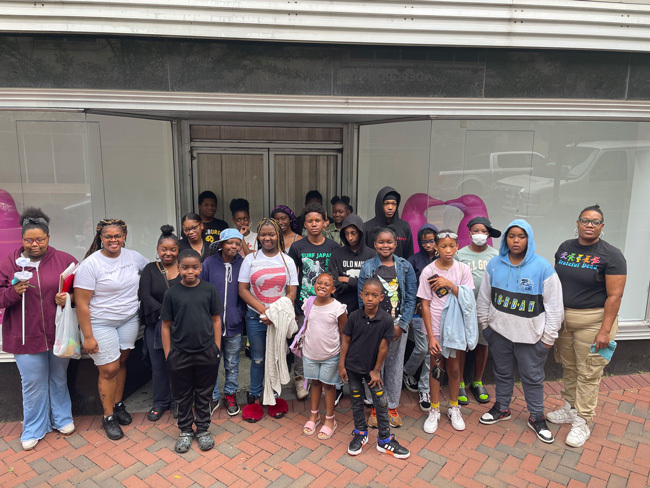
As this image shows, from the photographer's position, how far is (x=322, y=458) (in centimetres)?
365

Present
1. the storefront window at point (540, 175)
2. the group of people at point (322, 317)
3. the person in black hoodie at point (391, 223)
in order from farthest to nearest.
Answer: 1. the storefront window at point (540, 175)
2. the person in black hoodie at point (391, 223)
3. the group of people at point (322, 317)

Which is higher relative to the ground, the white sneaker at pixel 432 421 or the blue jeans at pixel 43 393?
the blue jeans at pixel 43 393

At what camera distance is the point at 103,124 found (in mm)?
4820

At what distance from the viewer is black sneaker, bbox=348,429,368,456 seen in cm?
365

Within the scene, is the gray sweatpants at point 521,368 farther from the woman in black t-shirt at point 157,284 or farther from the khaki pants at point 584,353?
the woman in black t-shirt at point 157,284

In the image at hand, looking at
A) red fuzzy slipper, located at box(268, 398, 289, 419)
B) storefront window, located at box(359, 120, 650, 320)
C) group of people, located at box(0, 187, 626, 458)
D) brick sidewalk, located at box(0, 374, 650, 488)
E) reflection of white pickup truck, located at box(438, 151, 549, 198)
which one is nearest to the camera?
brick sidewalk, located at box(0, 374, 650, 488)

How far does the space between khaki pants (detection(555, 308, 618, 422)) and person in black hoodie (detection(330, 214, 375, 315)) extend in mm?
1793

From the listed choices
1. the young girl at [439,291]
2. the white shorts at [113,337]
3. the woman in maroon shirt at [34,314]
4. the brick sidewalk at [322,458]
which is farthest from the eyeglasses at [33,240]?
the young girl at [439,291]

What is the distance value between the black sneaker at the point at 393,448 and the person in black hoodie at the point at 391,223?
5.58ft

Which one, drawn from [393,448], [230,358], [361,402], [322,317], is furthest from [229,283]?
[393,448]

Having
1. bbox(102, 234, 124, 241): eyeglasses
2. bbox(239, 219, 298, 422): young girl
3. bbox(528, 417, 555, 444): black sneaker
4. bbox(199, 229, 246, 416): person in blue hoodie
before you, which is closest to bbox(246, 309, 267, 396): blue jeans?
bbox(239, 219, 298, 422): young girl

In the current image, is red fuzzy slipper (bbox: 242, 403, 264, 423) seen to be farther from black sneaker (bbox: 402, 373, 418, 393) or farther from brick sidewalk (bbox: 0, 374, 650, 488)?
black sneaker (bbox: 402, 373, 418, 393)

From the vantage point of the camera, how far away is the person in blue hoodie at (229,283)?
4.02 meters

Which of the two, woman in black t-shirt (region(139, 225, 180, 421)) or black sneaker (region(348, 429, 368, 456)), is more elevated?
woman in black t-shirt (region(139, 225, 180, 421))
